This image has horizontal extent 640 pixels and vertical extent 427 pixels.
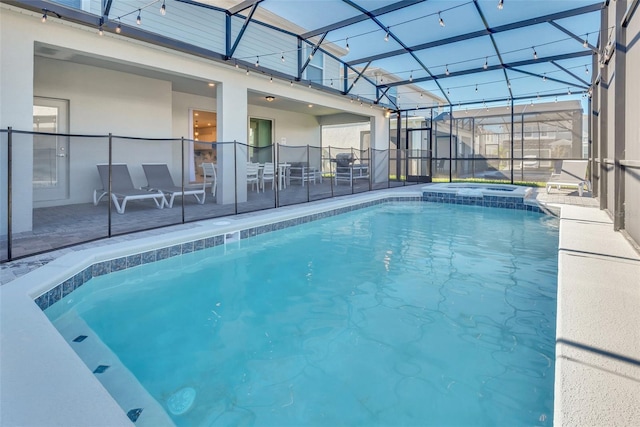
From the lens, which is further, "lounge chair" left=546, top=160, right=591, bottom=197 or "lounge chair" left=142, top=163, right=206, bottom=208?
"lounge chair" left=546, top=160, right=591, bottom=197

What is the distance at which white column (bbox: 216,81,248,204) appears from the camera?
25.4 feet

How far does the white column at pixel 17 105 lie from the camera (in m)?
4.83

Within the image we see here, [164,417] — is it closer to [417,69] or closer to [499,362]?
[499,362]

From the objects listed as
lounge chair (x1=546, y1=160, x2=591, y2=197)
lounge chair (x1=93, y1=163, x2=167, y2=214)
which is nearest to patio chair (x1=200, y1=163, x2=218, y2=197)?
lounge chair (x1=93, y1=163, x2=167, y2=214)

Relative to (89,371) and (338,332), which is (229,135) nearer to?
(338,332)

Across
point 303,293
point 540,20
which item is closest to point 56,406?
point 303,293

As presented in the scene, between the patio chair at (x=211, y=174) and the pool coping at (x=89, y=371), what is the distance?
16.7ft

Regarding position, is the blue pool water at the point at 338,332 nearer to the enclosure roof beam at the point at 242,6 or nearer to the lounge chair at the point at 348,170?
the enclosure roof beam at the point at 242,6

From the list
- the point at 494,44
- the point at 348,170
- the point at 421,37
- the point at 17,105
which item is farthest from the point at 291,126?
the point at 17,105

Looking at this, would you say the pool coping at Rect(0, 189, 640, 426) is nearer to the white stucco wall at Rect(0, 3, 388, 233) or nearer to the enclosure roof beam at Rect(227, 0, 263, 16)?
the white stucco wall at Rect(0, 3, 388, 233)

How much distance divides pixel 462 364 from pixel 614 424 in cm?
107

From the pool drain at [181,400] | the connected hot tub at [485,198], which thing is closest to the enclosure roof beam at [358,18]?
the connected hot tub at [485,198]

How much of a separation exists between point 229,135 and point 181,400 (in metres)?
6.47

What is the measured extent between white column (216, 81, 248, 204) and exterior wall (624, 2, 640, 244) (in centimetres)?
601
